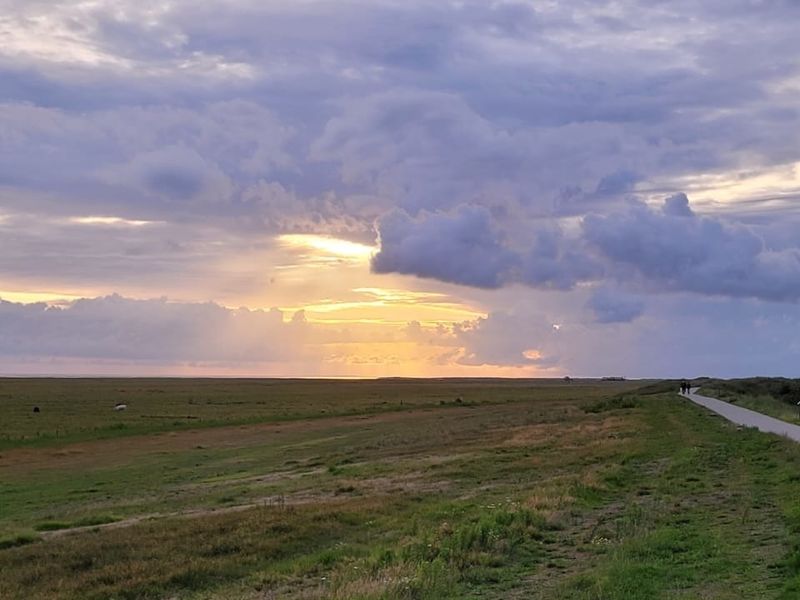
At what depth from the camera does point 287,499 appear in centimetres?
2333

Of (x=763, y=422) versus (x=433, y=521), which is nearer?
(x=433, y=521)

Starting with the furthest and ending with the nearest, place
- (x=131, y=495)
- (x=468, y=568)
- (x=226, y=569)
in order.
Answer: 1. (x=131, y=495)
2. (x=226, y=569)
3. (x=468, y=568)

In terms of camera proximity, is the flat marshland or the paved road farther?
the paved road

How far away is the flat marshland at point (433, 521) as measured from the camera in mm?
11359

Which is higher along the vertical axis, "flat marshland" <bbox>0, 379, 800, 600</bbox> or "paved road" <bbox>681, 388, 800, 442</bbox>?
"paved road" <bbox>681, 388, 800, 442</bbox>

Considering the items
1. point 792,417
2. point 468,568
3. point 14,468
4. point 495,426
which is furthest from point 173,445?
point 468,568

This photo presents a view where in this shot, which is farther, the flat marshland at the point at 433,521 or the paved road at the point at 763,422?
the paved road at the point at 763,422

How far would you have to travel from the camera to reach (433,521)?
56.1 feet

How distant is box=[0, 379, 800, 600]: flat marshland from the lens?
447 inches

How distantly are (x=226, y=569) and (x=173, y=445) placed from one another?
114 feet

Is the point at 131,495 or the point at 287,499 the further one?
the point at 131,495

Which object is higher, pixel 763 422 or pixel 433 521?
pixel 763 422

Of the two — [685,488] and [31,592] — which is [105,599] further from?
[685,488]

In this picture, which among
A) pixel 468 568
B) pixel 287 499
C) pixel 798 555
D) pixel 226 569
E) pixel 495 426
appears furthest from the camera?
pixel 495 426
